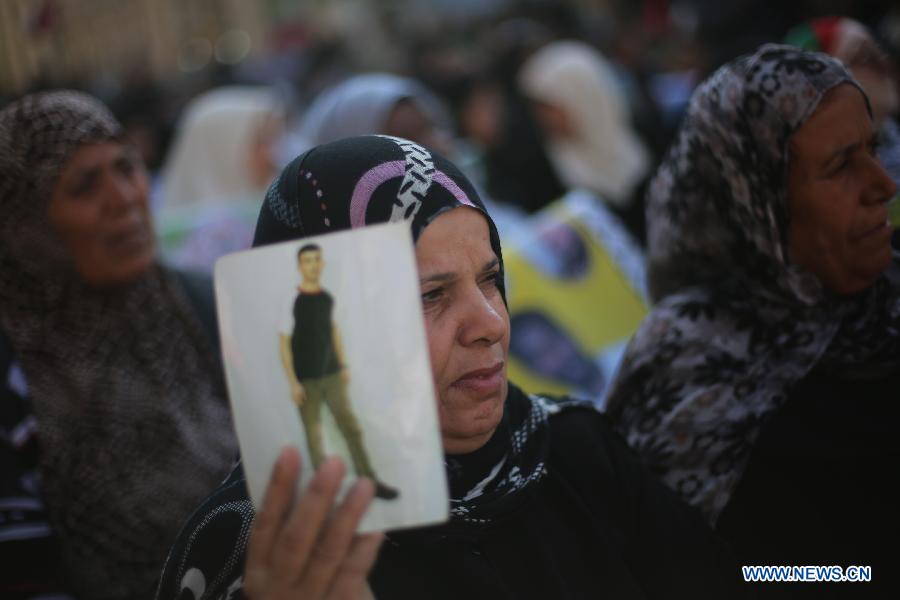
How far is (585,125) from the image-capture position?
19.1ft

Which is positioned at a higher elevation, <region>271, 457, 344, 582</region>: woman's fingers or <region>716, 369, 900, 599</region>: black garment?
<region>271, 457, 344, 582</region>: woman's fingers

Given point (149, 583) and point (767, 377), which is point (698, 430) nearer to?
point (767, 377)

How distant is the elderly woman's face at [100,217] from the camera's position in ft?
7.61

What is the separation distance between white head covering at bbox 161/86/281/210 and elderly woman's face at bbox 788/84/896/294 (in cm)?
404

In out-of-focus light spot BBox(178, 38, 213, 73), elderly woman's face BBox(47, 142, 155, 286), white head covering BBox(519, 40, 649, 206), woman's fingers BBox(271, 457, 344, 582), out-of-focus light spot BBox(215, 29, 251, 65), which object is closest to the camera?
woman's fingers BBox(271, 457, 344, 582)

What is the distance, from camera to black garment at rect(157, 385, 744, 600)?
4.63ft

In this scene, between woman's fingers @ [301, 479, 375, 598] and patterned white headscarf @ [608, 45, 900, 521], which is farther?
patterned white headscarf @ [608, 45, 900, 521]

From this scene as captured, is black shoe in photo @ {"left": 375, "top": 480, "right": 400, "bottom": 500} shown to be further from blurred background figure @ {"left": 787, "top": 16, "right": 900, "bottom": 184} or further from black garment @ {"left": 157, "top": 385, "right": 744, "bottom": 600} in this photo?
blurred background figure @ {"left": 787, "top": 16, "right": 900, "bottom": 184}

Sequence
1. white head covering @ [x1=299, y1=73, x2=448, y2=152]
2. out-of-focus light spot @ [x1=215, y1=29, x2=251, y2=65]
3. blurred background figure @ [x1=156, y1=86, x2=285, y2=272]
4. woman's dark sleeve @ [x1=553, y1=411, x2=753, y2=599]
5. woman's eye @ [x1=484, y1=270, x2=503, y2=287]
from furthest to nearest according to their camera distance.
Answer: out-of-focus light spot @ [x1=215, y1=29, x2=251, y2=65] → blurred background figure @ [x1=156, y1=86, x2=285, y2=272] → white head covering @ [x1=299, y1=73, x2=448, y2=152] → woman's dark sleeve @ [x1=553, y1=411, x2=753, y2=599] → woman's eye @ [x1=484, y1=270, x2=503, y2=287]

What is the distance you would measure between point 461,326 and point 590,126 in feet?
15.5

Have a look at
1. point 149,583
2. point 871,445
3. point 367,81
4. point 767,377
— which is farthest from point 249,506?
point 367,81

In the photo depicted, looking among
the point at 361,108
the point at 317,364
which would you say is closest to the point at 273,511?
the point at 317,364

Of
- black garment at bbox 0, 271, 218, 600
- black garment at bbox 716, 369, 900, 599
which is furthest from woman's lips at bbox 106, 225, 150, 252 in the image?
black garment at bbox 716, 369, 900, 599

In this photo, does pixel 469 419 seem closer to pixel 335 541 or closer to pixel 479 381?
pixel 479 381
